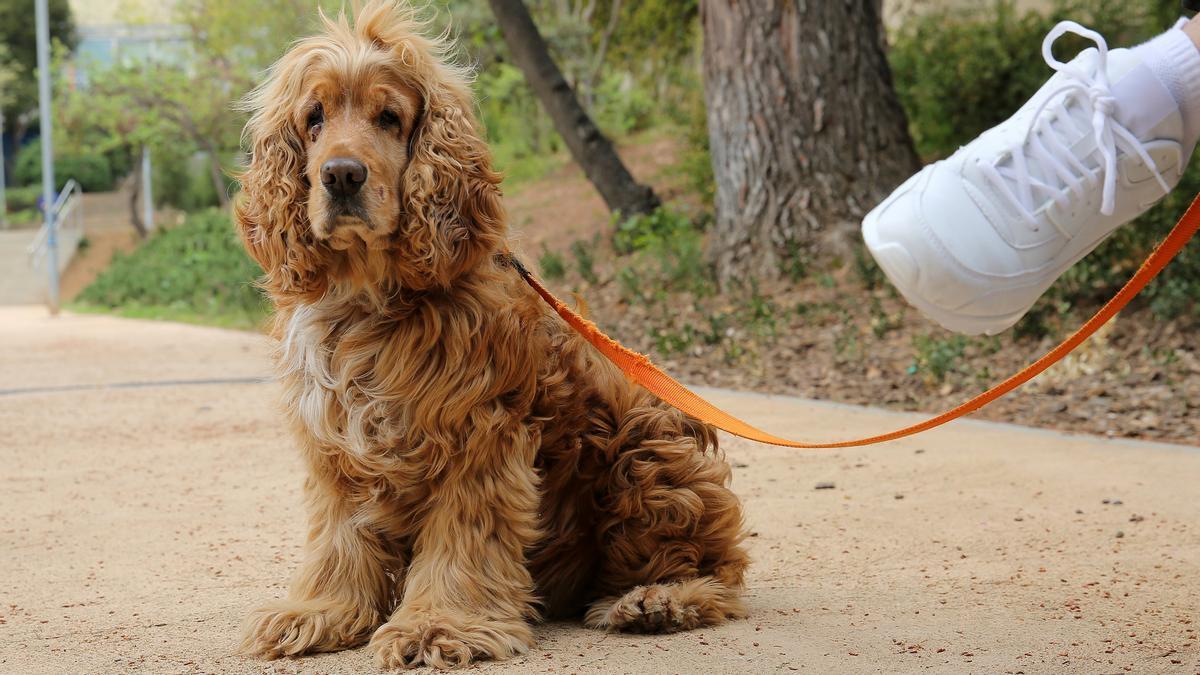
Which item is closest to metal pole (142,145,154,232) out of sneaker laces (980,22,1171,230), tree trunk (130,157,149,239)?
tree trunk (130,157,149,239)

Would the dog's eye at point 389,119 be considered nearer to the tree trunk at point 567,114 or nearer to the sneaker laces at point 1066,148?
the sneaker laces at point 1066,148

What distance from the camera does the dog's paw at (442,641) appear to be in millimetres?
3377

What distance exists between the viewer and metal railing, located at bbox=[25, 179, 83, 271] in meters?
34.9

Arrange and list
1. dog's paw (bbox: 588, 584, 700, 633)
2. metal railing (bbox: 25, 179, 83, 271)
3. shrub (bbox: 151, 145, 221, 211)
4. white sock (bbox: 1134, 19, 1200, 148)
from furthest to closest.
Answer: shrub (bbox: 151, 145, 221, 211), metal railing (bbox: 25, 179, 83, 271), dog's paw (bbox: 588, 584, 700, 633), white sock (bbox: 1134, 19, 1200, 148)

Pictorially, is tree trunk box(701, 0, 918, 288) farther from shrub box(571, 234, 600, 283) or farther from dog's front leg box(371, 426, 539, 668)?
dog's front leg box(371, 426, 539, 668)

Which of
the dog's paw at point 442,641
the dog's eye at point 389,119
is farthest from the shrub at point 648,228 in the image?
the dog's paw at point 442,641

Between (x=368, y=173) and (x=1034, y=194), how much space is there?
174cm

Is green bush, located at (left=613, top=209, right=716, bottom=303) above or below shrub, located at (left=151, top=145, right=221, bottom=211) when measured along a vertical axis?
below

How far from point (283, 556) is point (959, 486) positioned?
3157 millimetres

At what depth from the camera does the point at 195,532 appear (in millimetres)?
5469

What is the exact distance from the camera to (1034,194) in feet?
8.05

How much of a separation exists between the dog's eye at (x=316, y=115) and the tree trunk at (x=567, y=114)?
10443 millimetres

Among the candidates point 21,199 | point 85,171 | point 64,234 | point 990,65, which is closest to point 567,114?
point 990,65

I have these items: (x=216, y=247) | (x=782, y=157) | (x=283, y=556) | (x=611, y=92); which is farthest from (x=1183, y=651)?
(x=216, y=247)
